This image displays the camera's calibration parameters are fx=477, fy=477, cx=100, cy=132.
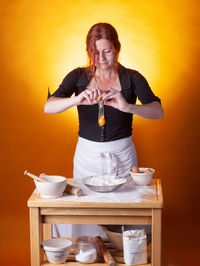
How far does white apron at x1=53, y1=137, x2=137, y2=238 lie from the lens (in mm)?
3160

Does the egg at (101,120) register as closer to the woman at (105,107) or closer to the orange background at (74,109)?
the woman at (105,107)

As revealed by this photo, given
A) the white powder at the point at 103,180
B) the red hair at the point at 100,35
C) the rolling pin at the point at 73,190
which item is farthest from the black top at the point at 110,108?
the rolling pin at the point at 73,190

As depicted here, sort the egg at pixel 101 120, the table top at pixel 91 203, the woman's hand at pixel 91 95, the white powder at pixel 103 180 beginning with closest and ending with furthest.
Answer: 1. the table top at pixel 91 203
2. the white powder at pixel 103 180
3. the woman's hand at pixel 91 95
4. the egg at pixel 101 120

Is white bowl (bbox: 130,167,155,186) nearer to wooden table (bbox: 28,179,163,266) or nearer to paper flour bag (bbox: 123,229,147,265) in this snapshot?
wooden table (bbox: 28,179,163,266)

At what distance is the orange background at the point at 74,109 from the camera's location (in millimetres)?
4520

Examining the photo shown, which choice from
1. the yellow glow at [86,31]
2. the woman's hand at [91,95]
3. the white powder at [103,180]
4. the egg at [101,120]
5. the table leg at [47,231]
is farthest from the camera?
the yellow glow at [86,31]

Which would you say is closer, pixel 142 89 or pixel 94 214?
pixel 94 214

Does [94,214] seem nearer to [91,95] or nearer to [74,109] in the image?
[91,95]

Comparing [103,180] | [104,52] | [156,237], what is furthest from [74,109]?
[156,237]

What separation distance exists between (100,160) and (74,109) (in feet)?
4.86

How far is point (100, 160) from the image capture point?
3328 millimetres

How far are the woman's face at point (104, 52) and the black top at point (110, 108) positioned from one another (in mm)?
192

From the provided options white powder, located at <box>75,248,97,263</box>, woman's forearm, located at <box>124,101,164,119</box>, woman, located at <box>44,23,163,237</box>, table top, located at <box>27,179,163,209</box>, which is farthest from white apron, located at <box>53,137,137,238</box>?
table top, located at <box>27,179,163,209</box>

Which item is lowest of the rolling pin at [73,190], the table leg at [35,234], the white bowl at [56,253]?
the white bowl at [56,253]
